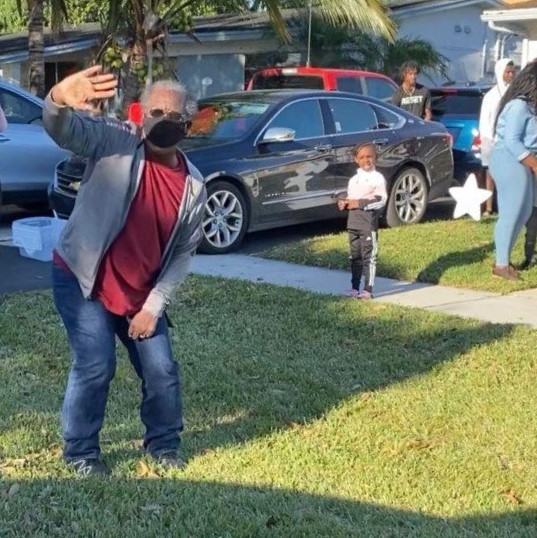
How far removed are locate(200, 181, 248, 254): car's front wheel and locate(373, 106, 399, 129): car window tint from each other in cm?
250

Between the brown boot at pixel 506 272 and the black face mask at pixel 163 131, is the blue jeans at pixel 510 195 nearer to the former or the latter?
the brown boot at pixel 506 272

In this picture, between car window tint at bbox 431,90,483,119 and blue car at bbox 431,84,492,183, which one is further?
car window tint at bbox 431,90,483,119

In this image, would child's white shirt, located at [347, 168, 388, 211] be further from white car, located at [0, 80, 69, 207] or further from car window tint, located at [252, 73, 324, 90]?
car window tint, located at [252, 73, 324, 90]

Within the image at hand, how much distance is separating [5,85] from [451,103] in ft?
21.8

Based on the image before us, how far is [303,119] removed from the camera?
39.7 feet

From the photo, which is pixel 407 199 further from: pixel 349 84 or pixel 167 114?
pixel 167 114

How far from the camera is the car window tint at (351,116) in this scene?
Result: 1238cm

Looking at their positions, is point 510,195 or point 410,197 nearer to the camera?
point 510,195

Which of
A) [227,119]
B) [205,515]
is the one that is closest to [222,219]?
[227,119]

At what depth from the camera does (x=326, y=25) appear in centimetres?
2238

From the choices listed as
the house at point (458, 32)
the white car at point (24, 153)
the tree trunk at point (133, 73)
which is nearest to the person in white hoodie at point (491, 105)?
the tree trunk at point (133, 73)

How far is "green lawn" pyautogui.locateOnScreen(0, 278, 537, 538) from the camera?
14.3 feet

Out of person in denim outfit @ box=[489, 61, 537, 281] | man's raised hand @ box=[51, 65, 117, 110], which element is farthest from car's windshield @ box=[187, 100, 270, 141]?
man's raised hand @ box=[51, 65, 117, 110]

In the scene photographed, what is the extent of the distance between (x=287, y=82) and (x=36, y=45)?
3981 mm
